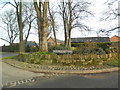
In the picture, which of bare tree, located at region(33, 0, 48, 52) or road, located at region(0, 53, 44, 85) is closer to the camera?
road, located at region(0, 53, 44, 85)

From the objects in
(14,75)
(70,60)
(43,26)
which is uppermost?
(43,26)

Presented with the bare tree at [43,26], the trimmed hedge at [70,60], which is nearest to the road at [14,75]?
the trimmed hedge at [70,60]

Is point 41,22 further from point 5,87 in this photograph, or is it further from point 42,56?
point 5,87

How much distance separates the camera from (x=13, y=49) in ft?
94.7

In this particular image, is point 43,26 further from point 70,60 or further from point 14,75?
point 14,75

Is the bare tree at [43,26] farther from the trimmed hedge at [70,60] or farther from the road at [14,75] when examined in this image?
the road at [14,75]

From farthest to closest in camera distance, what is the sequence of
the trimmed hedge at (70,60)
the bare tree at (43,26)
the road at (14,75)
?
the bare tree at (43,26), the trimmed hedge at (70,60), the road at (14,75)

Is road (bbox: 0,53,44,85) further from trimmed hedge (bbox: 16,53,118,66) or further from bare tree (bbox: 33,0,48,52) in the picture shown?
bare tree (bbox: 33,0,48,52)

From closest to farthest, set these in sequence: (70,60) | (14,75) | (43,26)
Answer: (14,75), (70,60), (43,26)

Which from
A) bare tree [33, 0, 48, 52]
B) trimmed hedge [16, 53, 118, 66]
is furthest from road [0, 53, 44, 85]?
bare tree [33, 0, 48, 52]

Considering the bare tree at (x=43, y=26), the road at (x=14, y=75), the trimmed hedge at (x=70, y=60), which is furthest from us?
the bare tree at (x=43, y=26)

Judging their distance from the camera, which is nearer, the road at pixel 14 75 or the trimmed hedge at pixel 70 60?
the road at pixel 14 75

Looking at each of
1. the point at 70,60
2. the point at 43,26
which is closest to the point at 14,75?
the point at 70,60

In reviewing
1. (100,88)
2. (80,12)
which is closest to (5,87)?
(100,88)
